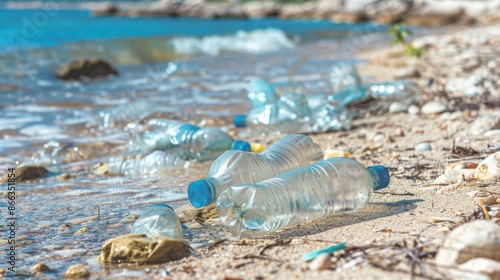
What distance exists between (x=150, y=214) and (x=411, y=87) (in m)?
3.14

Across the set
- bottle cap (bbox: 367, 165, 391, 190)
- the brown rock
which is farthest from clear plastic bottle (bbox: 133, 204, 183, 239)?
the brown rock

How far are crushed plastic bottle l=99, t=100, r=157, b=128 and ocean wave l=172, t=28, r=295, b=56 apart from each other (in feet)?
21.2

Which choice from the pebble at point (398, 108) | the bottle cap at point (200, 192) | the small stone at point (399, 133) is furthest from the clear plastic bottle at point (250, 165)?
the pebble at point (398, 108)

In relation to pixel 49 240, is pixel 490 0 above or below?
above

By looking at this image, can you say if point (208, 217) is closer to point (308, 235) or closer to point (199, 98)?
point (308, 235)

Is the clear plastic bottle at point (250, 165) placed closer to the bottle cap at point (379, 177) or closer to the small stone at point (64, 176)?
the bottle cap at point (379, 177)

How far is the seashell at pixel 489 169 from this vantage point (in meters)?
2.43

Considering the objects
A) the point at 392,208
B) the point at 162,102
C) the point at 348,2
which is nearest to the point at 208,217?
the point at 392,208

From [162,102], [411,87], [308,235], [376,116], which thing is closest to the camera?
[308,235]

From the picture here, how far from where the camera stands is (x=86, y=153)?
393cm

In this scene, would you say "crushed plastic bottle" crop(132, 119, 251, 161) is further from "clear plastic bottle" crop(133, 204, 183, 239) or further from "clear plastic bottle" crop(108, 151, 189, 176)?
"clear plastic bottle" crop(133, 204, 183, 239)

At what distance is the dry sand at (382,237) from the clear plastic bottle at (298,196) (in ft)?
0.14

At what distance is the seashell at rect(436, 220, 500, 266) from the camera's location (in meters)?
1.57

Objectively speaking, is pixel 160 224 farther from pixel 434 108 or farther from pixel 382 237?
pixel 434 108
